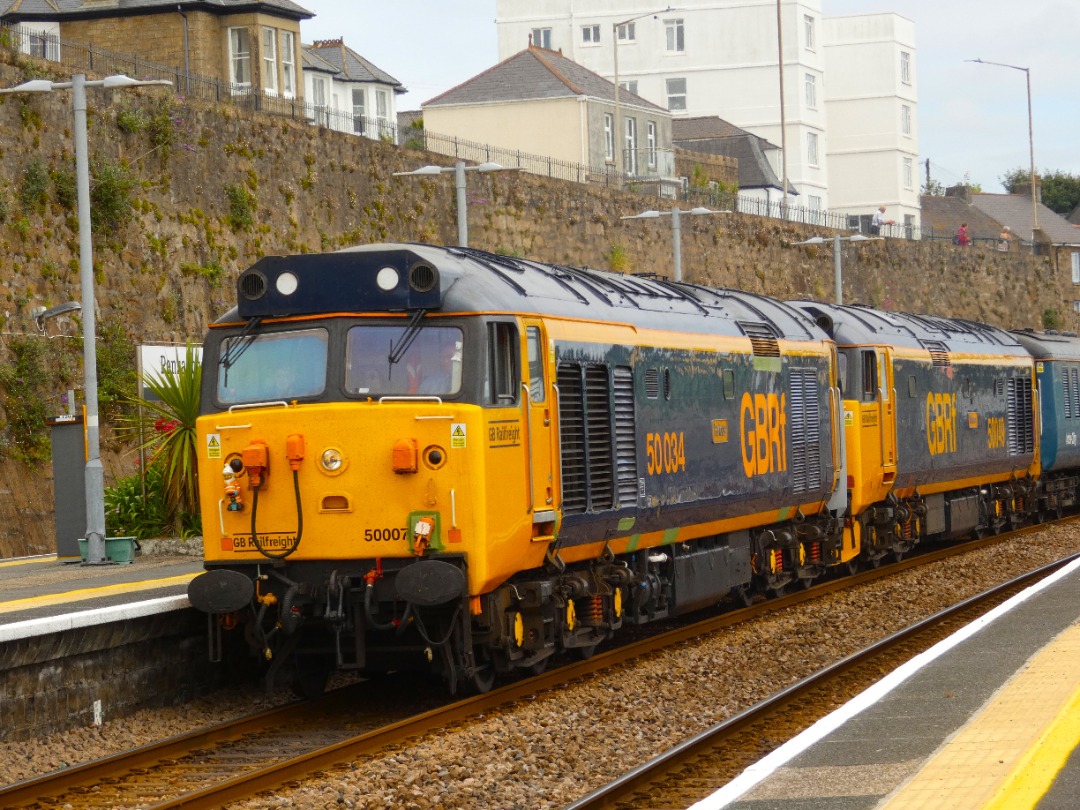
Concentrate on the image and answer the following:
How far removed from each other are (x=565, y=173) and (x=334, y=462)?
45996mm

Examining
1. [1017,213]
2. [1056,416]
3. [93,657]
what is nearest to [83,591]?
[93,657]

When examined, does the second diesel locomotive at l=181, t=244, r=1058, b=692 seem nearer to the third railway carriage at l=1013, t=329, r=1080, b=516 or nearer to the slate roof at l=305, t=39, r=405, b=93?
the third railway carriage at l=1013, t=329, r=1080, b=516

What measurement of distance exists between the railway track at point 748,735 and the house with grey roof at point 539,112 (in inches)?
1865

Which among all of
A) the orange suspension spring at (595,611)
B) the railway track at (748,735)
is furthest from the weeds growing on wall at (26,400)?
the railway track at (748,735)

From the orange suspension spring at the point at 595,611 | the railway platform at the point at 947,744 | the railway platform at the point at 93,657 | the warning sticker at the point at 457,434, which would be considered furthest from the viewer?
the orange suspension spring at the point at 595,611

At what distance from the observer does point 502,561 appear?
12.0 metres

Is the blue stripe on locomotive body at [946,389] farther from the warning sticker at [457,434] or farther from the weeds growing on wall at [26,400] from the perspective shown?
the weeds growing on wall at [26,400]

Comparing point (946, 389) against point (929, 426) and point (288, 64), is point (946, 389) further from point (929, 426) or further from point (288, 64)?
→ point (288, 64)

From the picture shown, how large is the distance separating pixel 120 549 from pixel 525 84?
45009mm

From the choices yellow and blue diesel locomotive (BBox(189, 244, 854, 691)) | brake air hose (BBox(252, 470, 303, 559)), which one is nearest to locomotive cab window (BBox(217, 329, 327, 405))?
yellow and blue diesel locomotive (BBox(189, 244, 854, 691))

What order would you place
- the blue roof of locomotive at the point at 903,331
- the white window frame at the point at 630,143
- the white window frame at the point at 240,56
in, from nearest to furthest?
the blue roof of locomotive at the point at 903,331, the white window frame at the point at 240,56, the white window frame at the point at 630,143

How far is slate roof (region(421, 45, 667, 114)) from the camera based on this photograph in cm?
6253

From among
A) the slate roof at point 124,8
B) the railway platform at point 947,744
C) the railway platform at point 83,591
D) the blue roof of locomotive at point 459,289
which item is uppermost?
the slate roof at point 124,8

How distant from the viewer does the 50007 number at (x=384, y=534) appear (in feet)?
38.8
